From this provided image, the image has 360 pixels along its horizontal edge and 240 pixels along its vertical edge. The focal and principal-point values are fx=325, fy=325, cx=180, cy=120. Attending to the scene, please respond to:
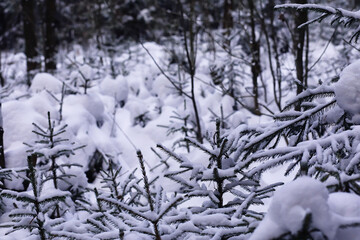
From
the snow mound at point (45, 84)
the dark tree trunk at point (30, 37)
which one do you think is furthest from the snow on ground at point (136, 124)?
the dark tree trunk at point (30, 37)

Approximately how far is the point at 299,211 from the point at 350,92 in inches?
35.7

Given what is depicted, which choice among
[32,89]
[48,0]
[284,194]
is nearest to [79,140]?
[32,89]

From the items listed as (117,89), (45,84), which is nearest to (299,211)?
(45,84)

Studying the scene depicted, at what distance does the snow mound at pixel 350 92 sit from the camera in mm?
1449

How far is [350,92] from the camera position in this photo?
4.78 feet

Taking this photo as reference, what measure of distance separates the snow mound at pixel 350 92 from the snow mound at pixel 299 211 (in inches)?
32.2

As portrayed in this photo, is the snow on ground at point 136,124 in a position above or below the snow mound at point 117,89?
below

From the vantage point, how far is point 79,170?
3354mm

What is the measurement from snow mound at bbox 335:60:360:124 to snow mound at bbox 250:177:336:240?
0.82m

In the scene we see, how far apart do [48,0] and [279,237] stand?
29.2ft

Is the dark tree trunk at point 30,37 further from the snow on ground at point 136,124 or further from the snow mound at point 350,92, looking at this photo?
the snow mound at point 350,92

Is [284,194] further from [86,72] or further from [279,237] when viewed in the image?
[86,72]

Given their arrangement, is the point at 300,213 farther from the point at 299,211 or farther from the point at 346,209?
the point at 346,209

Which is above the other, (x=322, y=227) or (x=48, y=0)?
(x=48, y=0)
